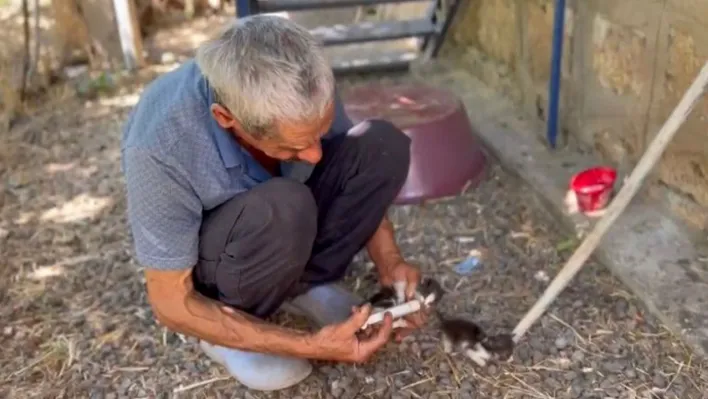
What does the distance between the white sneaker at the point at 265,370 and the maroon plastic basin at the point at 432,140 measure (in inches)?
38.1

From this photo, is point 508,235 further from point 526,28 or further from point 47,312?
point 47,312

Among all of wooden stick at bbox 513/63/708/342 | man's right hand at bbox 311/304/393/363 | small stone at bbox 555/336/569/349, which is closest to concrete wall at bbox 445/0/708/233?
wooden stick at bbox 513/63/708/342

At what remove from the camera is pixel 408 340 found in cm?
225

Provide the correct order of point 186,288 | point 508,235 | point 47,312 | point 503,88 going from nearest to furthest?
point 186,288, point 47,312, point 508,235, point 503,88

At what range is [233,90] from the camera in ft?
5.24

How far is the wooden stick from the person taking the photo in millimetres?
1848

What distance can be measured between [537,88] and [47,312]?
1.89m

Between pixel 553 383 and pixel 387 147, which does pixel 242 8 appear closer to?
pixel 387 147

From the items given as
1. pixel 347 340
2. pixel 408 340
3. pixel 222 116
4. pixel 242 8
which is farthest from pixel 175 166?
pixel 242 8

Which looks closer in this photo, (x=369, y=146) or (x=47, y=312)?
(x=369, y=146)

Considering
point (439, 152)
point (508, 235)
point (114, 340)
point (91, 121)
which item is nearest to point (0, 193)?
point (91, 121)

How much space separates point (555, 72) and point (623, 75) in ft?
0.84

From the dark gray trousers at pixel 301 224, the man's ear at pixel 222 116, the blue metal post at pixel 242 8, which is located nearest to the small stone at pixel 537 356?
the dark gray trousers at pixel 301 224

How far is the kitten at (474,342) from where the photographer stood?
7.09 ft
